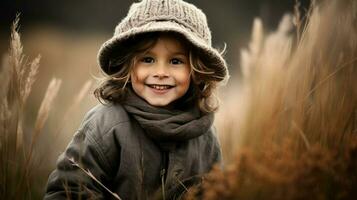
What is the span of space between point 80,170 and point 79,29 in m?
7.55

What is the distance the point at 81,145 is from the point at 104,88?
47 centimetres

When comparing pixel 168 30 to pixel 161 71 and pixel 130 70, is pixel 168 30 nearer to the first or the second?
pixel 161 71

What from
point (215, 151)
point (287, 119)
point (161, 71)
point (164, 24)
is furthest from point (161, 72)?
point (287, 119)

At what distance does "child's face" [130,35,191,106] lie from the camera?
2.52 metres

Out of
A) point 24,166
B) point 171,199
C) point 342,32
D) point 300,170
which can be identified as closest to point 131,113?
point 171,199

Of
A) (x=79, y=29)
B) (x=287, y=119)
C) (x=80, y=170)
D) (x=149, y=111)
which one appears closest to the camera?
(x=287, y=119)

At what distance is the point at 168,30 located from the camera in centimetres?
242

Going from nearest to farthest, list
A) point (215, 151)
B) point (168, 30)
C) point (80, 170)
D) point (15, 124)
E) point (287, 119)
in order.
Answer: point (287, 119)
point (15, 124)
point (80, 170)
point (168, 30)
point (215, 151)

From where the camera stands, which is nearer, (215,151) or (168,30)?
(168,30)

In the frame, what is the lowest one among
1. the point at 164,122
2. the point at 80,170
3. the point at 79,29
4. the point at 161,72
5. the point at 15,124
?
the point at 80,170

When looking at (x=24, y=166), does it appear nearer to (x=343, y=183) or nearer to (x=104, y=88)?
(x=104, y=88)

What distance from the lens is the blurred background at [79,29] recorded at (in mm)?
5672

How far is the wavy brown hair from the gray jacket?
0.12 m

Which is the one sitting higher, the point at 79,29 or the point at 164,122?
the point at 79,29
